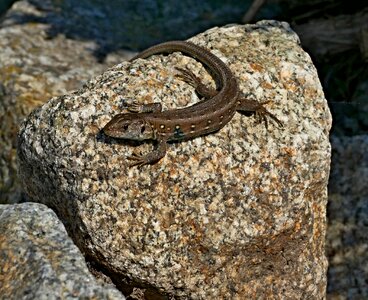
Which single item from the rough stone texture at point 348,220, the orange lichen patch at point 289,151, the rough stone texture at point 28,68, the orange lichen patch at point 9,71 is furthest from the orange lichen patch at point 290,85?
the orange lichen patch at point 9,71

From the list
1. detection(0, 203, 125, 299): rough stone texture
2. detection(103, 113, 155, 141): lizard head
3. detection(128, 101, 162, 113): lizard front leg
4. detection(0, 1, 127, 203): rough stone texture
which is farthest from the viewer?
detection(0, 1, 127, 203): rough stone texture

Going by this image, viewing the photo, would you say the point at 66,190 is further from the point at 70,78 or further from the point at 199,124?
the point at 70,78

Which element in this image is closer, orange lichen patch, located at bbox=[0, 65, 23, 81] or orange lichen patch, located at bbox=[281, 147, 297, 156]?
orange lichen patch, located at bbox=[281, 147, 297, 156]

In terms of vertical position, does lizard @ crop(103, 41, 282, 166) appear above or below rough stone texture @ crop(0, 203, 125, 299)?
above

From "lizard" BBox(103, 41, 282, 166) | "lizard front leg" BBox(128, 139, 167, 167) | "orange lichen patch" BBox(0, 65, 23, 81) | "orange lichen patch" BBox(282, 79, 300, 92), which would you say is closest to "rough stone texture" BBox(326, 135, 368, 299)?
"orange lichen patch" BBox(282, 79, 300, 92)

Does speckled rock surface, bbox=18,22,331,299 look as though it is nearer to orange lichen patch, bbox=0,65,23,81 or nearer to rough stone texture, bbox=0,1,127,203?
rough stone texture, bbox=0,1,127,203

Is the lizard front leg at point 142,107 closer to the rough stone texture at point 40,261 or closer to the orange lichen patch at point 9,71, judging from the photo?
the rough stone texture at point 40,261
